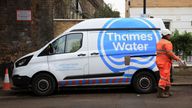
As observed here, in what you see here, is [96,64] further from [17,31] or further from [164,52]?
[17,31]

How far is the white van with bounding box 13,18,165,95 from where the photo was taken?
1323cm

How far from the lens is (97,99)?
12.1 meters

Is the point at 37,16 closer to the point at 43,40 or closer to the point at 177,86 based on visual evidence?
the point at 43,40

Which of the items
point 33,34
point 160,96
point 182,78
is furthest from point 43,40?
point 160,96

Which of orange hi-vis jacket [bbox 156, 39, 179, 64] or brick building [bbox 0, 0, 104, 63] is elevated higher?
brick building [bbox 0, 0, 104, 63]

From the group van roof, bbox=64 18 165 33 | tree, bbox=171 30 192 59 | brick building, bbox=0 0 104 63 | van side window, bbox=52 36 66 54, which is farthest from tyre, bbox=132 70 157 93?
brick building, bbox=0 0 104 63

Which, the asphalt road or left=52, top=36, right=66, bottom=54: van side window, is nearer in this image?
the asphalt road

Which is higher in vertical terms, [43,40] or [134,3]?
[134,3]

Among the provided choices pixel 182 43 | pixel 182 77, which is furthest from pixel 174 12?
pixel 182 77

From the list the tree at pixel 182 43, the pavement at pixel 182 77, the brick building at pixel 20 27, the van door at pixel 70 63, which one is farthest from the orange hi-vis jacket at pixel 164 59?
the brick building at pixel 20 27

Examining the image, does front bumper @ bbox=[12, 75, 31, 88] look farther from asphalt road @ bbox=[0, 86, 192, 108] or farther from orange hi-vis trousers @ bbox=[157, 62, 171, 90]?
orange hi-vis trousers @ bbox=[157, 62, 171, 90]

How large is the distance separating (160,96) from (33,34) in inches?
303

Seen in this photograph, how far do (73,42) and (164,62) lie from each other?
283 centimetres

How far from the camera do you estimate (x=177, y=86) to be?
1520 cm
